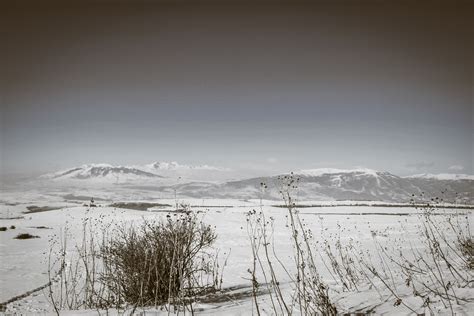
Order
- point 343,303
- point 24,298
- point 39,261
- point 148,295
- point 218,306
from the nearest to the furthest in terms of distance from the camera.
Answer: point 343,303, point 218,306, point 148,295, point 24,298, point 39,261

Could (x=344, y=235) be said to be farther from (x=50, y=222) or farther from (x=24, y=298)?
(x=50, y=222)

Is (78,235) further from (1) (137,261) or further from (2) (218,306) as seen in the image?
(2) (218,306)

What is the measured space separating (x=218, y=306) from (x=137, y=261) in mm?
1840

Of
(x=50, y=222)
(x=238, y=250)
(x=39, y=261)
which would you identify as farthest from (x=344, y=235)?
(x=50, y=222)

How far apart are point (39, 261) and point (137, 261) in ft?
33.9

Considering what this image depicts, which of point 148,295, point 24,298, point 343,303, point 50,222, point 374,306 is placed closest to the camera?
point 374,306

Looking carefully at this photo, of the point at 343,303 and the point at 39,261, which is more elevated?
the point at 343,303

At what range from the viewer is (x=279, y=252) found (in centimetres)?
1612

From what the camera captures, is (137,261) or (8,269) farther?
(8,269)

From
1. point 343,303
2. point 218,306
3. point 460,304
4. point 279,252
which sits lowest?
point 279,252

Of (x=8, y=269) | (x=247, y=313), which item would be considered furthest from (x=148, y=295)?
(x=8, y=269)

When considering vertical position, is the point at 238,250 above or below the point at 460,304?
below

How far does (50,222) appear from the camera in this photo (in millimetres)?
28016

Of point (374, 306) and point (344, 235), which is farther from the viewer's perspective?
point (344, 235)
